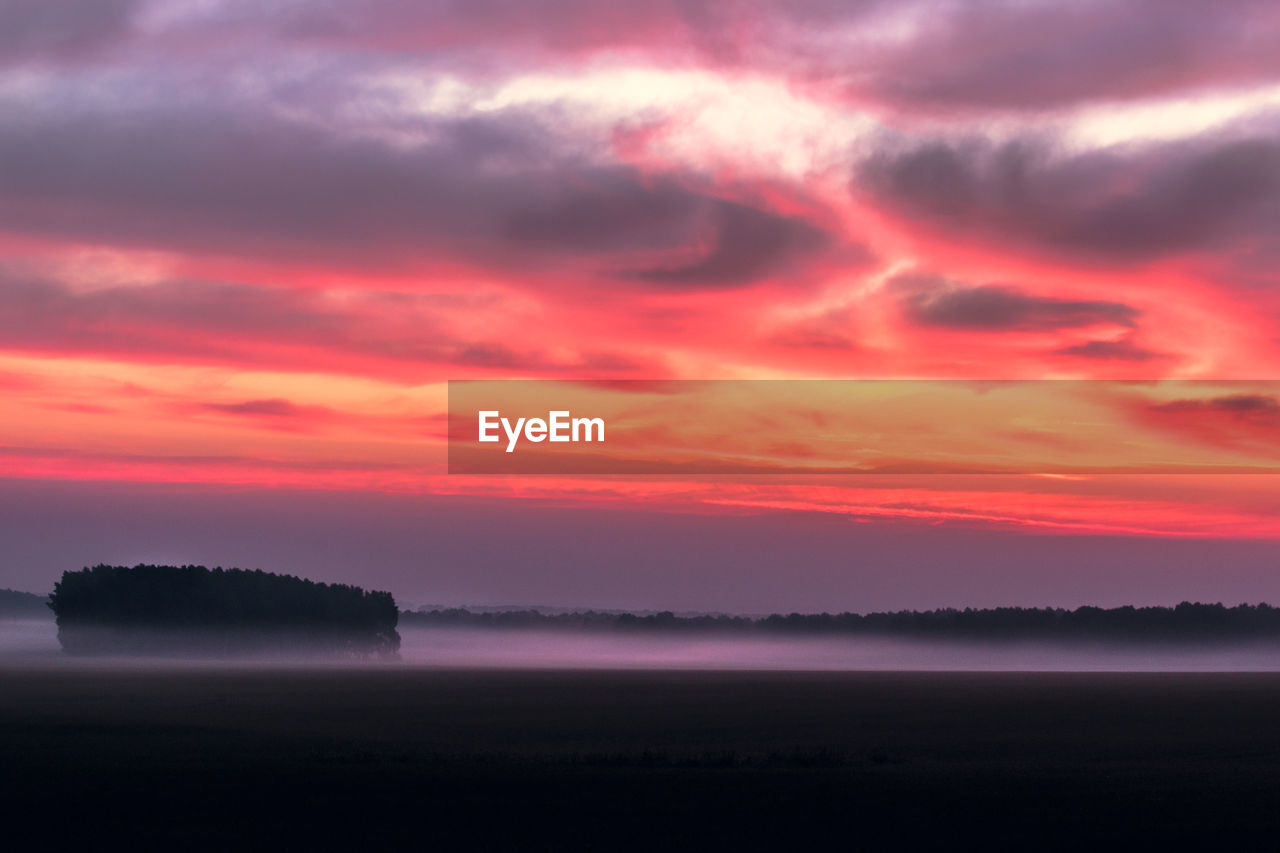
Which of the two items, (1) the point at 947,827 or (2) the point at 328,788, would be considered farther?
(2) the point at 328,788

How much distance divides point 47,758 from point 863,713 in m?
38.9

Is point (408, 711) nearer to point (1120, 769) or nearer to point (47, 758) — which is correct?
point (47, 758)

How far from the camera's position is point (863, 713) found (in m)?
68.8

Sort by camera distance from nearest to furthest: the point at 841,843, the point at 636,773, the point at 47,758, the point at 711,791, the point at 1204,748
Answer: the point at 841,843 < the point at 711,791 < the point at 636,773 < the point at 47,758 < the point at 1204,748

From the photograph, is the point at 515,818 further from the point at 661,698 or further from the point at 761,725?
the point at 661,698

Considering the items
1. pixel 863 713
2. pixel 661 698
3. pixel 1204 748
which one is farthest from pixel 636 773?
pixel 661 698

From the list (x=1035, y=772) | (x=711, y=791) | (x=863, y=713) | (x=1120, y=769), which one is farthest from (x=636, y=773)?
(x=863, y=713)

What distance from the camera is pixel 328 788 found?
117 feet

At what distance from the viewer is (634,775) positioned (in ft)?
127

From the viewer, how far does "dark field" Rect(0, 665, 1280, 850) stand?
28.6 meters

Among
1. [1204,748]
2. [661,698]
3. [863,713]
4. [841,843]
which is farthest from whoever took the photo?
[661,698]

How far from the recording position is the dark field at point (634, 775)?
28578 millimetres

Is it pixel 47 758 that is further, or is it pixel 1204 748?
pixel 1204 748

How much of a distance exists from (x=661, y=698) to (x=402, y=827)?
5623 cm
